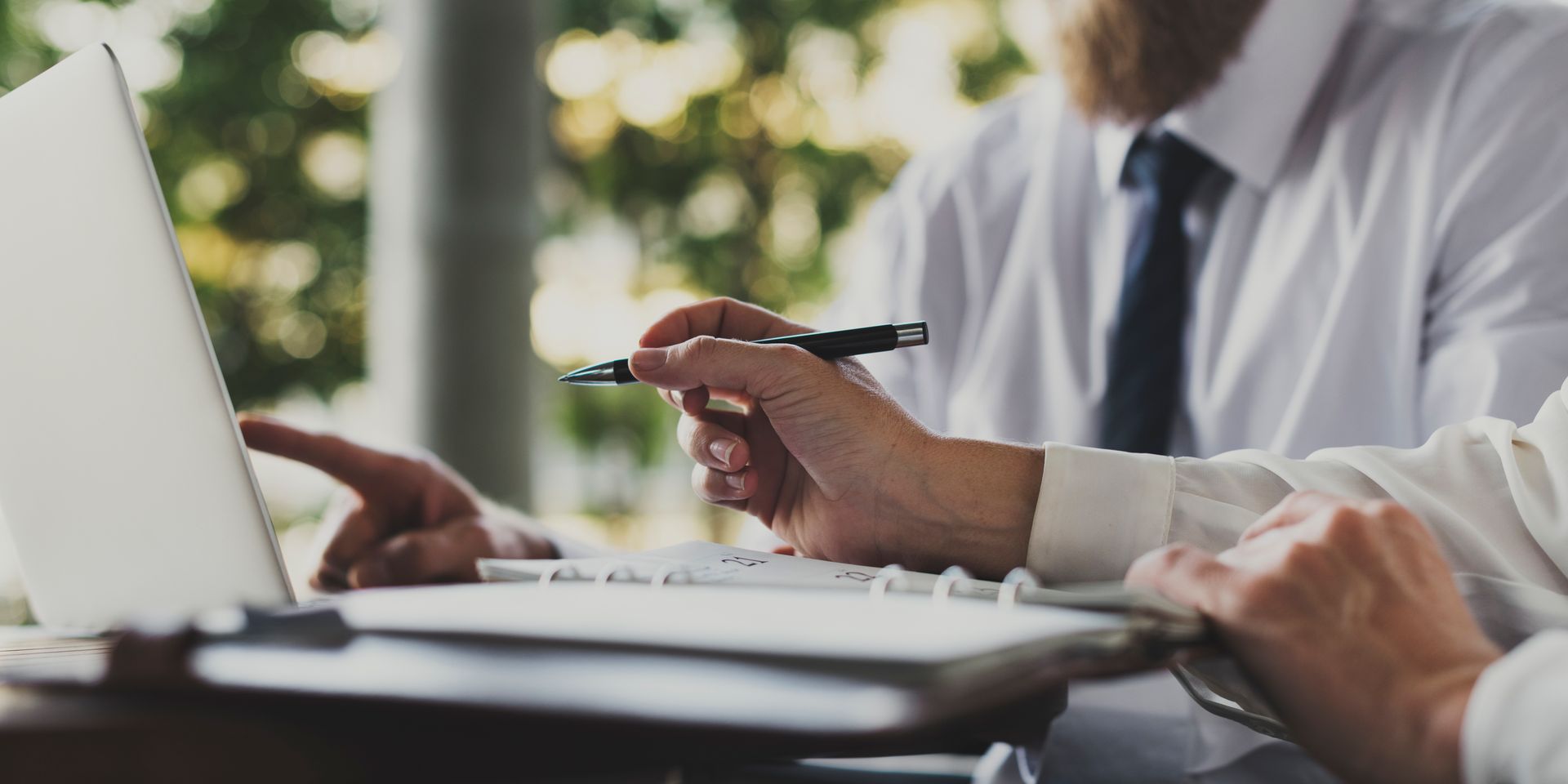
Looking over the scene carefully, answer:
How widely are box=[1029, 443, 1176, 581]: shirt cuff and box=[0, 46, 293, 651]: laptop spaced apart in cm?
38

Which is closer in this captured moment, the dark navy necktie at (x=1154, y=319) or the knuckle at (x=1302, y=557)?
the knuckle at (x=1302, y=557)

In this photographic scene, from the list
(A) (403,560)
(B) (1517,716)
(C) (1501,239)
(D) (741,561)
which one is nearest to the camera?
(B) (1517,716)

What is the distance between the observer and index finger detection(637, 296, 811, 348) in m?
0.70

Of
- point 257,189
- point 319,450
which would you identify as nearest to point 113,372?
point 319,450

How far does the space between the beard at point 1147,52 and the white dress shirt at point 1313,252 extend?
23mm

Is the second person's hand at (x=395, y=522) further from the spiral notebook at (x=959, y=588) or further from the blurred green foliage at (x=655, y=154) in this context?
the blurred green foliage at (x=655, y=154)

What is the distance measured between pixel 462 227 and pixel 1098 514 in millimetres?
1820

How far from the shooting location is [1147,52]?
111 centimetres

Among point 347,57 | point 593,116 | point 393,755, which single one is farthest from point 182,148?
point 393,755

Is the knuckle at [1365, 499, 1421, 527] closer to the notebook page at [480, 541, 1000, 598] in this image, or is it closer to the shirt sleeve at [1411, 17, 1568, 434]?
the notebook page at [480, 541, 1000, 598]

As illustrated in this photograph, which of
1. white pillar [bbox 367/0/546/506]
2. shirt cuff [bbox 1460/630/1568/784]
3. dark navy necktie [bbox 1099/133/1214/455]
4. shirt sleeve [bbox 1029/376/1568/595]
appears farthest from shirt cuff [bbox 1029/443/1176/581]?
white pillar [bbox 367/0/546/506]

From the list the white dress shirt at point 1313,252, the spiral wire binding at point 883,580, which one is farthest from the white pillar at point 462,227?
the spiral wire binding at point 883,580

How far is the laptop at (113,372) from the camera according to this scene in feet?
1.54

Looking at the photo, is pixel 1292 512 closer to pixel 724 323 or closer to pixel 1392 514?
pixel 1392 514
